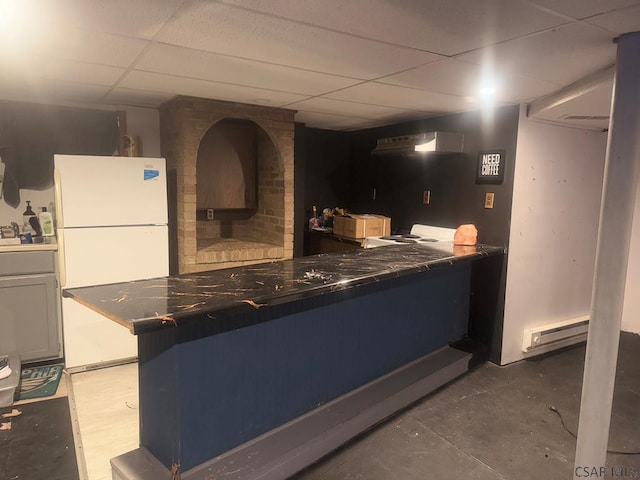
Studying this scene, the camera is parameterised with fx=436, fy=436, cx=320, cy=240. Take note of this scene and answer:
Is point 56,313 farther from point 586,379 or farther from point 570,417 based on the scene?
point 570,417

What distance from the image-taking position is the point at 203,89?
2.95 metres

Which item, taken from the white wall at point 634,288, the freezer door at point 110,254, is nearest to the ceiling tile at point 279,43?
the freezer door at point 110,254

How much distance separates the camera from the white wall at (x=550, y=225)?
10.7 feet

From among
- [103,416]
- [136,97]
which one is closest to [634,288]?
[103,416]

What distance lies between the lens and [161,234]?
3359 millimetres

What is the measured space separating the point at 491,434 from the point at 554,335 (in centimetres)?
151

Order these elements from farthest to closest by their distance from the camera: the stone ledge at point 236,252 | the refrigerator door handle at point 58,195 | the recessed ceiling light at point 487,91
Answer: the stone ledge at point 236,252 → the refrigerator door handle at point 58,195 → the recessed ceiling light at point 487,91

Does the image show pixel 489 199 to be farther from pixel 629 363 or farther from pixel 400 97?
pixel 629 363

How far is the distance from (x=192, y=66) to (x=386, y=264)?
152cm

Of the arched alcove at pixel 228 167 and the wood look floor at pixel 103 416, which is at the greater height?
the arched alcove at pixel 228 167

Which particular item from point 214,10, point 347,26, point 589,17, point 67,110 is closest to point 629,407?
point 589,17

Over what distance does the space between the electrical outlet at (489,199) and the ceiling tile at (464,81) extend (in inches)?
29.5

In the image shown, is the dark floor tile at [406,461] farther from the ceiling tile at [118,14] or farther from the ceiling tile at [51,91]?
the ceiling tile at [51,91]


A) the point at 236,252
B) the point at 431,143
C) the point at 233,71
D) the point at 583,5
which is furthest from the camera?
the point at 236,252
